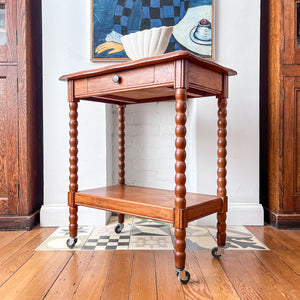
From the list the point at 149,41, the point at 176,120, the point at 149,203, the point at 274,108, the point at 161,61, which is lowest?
the point at 149,203

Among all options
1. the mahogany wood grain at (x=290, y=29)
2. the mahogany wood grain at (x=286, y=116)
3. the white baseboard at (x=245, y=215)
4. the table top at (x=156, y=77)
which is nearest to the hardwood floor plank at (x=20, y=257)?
the table top at (x=156, y=77)

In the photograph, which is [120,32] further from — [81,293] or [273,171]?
[81,293]

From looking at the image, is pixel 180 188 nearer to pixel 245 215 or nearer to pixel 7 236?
pixel 245 215

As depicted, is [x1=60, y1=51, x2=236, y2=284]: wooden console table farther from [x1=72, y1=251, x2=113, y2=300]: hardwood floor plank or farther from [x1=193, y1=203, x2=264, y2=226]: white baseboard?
[x1=193, y1=203, x2=264, y2=226]: white baseboard

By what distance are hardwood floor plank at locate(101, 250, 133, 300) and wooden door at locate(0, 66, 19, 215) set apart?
0.96 m

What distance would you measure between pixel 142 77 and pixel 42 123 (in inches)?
54.0

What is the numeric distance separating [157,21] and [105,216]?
1545mm

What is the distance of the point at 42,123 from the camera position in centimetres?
242

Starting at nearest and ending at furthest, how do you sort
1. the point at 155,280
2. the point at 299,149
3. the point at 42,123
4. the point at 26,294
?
the point at 26,294 < the point at 155,280 < the point at 299,149 < the point at 42,123

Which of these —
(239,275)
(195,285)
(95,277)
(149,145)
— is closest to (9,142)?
(149,145)

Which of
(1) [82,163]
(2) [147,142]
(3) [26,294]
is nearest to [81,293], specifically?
(3) [26,294]

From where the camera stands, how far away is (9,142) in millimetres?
2064

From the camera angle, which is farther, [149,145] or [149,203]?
[149,145]

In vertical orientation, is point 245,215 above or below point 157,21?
below
